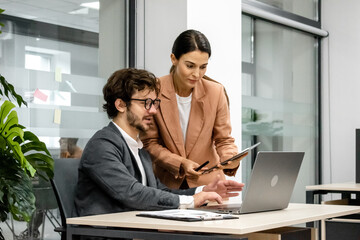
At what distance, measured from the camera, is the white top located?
3.34 m

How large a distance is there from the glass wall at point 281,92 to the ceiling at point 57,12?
1.92 metres

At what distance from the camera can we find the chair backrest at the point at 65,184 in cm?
256

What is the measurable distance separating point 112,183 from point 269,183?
1.96 feet

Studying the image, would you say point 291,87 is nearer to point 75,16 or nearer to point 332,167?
point 332,167

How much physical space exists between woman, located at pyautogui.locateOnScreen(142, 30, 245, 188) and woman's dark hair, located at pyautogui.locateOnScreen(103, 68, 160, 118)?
430 millimetres

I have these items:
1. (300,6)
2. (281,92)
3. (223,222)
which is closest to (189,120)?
(223,222)

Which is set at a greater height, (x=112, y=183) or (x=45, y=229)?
(x=112, y=183)

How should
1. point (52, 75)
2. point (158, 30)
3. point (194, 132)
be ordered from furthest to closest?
point (158, 30)
point (52, 75)
point (194, 132)

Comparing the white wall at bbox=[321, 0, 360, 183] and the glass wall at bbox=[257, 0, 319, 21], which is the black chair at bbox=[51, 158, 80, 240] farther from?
the white wall at bbox=[321, 0, 360, 183]

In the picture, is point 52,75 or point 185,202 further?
point 52,75

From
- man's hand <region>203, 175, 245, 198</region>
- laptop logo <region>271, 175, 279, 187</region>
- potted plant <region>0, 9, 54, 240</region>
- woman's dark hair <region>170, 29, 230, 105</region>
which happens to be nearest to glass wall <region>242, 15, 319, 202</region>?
woman's dark hair <region>170, 29, 230, 105</region>

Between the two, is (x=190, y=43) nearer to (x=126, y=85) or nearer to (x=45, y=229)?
(x=126, y=85)

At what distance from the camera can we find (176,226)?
77.5 inches

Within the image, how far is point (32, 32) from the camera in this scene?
3840 millimetres
